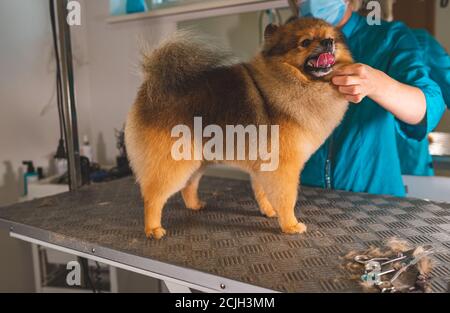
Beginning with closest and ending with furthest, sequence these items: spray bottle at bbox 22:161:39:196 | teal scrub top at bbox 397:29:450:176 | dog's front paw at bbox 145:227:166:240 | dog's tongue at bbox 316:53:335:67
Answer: dog's tongue at bbox 316:53:335:67
dog's front paw at bbox 145:227:166:240
teal scrub top at bbox 397:29:450:176
spray bottle at bbox 22:161:39:196

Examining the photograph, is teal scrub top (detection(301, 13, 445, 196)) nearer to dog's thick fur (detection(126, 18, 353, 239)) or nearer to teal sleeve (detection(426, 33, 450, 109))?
teal sleeve (detection(426, 33, 450, 109))

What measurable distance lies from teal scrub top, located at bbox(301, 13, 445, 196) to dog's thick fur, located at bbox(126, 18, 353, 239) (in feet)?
1.19

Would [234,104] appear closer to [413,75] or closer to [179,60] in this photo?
[179,60]

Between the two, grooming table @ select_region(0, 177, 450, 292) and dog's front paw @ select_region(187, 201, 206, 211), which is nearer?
grooming table @ select_region(0, 177, 450, 292)

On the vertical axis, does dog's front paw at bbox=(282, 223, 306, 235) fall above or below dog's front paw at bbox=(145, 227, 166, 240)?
below

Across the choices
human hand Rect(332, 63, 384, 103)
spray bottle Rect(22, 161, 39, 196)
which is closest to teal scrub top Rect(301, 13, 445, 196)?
human hand Rect(332, 63, 384, 103)

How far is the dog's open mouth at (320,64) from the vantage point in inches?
37.7

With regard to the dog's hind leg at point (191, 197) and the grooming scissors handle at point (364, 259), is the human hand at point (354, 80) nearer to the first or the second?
the grooming scissors handle at point (364, 259)

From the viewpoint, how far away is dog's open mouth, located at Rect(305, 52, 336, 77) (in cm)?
96

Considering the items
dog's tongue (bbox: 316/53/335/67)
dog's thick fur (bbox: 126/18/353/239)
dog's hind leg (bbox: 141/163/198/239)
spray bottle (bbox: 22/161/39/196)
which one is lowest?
spray bottle (bbox: 22/161/39/196)

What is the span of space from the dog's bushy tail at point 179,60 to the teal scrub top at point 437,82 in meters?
0.86

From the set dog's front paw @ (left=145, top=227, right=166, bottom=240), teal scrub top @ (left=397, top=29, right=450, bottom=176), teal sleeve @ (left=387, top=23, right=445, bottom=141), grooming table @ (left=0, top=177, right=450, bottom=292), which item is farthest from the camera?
teal scrub top @ (left=397, top=29, right=450, bottom=176)

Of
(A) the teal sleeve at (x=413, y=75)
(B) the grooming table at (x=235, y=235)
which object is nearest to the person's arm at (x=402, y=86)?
(A) the teal sleeve at (x=413, y=75)

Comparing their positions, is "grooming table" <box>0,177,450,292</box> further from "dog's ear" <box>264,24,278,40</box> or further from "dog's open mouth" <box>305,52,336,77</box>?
"dog's ear" <box>264,24,278,40</box>
